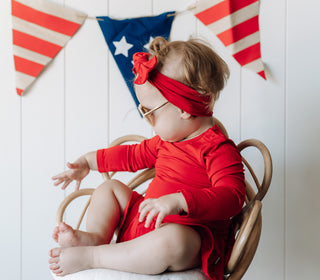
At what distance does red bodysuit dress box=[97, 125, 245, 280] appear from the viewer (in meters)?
0.88

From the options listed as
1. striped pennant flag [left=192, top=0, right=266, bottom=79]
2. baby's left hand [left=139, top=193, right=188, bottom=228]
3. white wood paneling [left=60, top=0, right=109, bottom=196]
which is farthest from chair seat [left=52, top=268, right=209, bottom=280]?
striped pennant flag [left=192, top=0, right=266, bottom=79]

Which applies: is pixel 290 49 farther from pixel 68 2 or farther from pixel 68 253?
pixel 68 253

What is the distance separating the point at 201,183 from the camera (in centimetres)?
103

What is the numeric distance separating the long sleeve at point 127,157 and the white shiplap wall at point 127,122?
31cm

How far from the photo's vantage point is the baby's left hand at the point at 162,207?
0.82 metres

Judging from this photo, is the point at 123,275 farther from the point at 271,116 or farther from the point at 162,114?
the point at 271,116

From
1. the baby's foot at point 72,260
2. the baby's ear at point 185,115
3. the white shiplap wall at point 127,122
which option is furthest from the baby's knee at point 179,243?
the white shiplap wall at point 127,122

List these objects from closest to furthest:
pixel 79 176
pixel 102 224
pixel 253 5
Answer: pixel 102 224 < pixel 79 176 < pixel 253 5

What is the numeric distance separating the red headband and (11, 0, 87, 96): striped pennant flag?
0.60 metres

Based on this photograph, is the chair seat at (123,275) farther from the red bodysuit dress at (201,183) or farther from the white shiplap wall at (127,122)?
the white shiplap wall at (127,122)

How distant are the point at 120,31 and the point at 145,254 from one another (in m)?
0.92

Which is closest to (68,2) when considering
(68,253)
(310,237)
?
(68,253)

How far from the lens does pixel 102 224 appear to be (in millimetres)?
1011

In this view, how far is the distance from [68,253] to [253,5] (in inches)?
42.7
